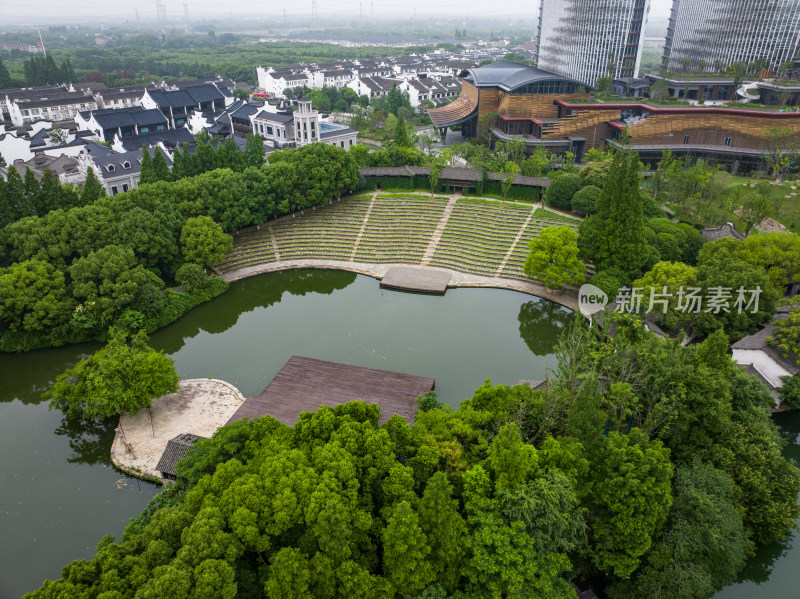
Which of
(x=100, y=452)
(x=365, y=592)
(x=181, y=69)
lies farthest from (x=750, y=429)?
(x=181, y=69)

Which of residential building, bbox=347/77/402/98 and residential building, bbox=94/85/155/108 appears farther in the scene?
residential building, bbox=347/77/402/98

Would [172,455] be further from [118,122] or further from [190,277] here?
[118,122]

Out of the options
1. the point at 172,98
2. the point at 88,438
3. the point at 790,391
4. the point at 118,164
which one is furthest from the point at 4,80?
the point at 790,391

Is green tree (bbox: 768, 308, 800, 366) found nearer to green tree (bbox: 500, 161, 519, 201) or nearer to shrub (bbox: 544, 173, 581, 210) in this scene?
shrub (bbox: 544, 173, 581, 210)

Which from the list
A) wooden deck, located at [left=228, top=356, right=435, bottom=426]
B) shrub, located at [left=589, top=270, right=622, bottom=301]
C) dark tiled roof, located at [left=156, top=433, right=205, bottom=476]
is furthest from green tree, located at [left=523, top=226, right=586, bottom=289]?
dark tiled roof, located at [left=156, top=433, right=205, bottom=476]

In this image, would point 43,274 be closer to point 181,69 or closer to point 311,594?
point 311,594

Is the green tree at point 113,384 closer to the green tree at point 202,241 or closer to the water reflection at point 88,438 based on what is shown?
the water reflection at point 88,438
